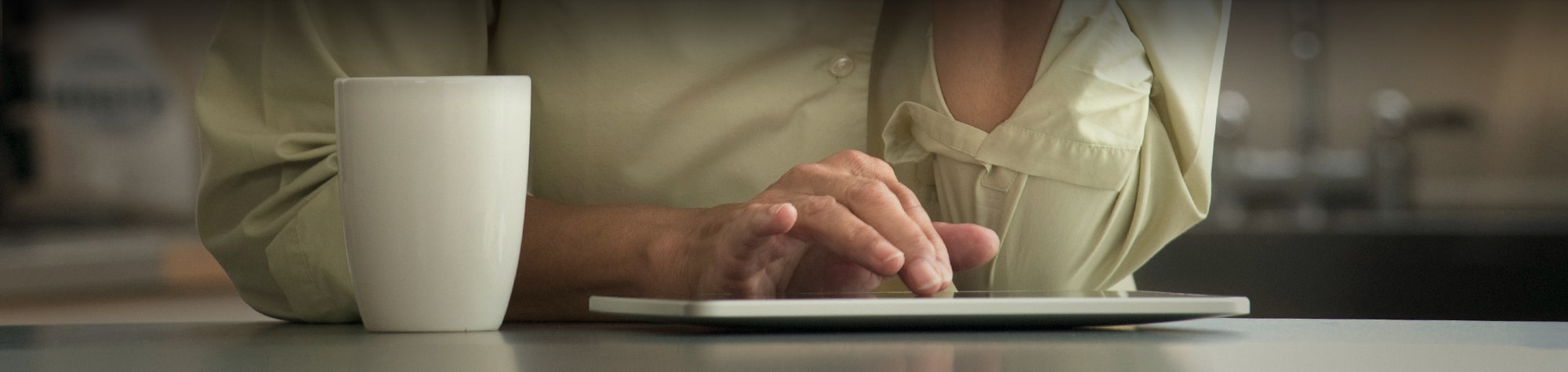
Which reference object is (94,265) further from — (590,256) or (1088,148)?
(1088,148)

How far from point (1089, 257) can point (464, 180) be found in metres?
0.48

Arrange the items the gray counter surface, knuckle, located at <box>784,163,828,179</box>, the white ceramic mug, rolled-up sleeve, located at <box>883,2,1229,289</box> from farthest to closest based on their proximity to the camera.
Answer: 1. rolled-up sleeve, located at <box>883,2,1229,289</box>
2. knuckle, located at <box>784,163,828,179</box>
3. the white ceramic mug
4. the gray counter surface

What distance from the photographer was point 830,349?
1.45 feet

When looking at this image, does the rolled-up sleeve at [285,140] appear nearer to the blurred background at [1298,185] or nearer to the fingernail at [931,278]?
the fingernail at [931,278]

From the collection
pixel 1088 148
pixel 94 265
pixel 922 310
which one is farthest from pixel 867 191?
pixel 94 265

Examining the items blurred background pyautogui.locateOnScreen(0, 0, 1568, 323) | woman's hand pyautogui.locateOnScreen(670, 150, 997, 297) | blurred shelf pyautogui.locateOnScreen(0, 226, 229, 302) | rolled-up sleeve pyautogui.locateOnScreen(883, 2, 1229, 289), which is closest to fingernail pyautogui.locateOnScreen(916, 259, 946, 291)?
woman's hand pyautogui.locateOnScreen(670, 150, 997, 297)

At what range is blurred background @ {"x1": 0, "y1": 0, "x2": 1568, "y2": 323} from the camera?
3.14 m

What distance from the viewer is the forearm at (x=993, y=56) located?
85cm

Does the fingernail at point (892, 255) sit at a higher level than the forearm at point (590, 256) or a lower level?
higher

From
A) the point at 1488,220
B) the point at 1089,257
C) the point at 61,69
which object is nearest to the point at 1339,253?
the point at 1488,220

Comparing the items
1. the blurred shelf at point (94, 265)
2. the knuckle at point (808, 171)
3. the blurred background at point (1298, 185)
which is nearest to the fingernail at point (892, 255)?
the knuckle at point (808, 171)

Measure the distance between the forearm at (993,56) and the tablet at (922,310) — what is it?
350 mm

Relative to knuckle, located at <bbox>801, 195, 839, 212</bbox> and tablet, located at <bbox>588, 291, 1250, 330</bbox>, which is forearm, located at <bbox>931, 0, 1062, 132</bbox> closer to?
knuckle, located at <bbox>801, 195, 839, 212</bbox>

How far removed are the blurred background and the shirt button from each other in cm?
217
